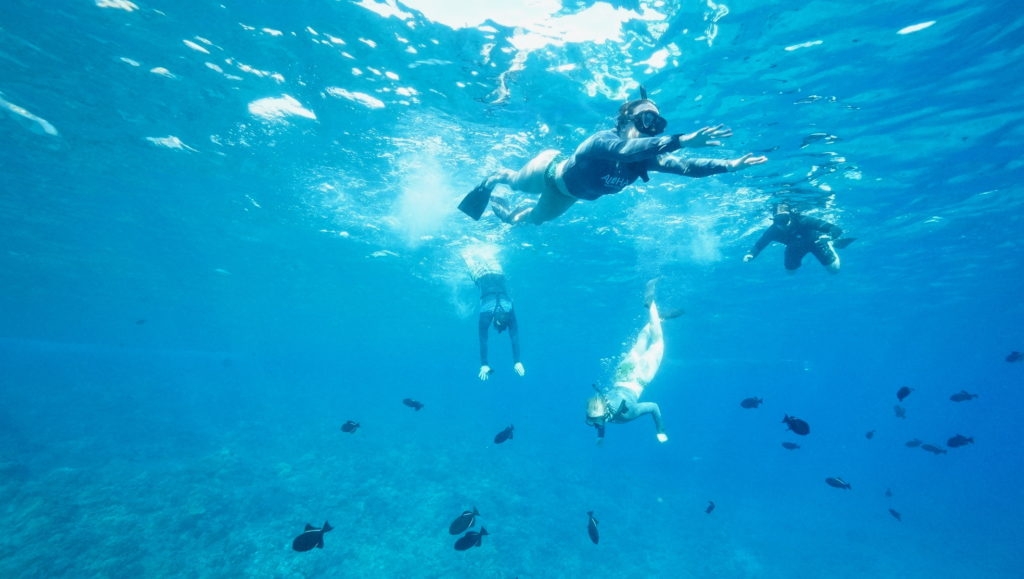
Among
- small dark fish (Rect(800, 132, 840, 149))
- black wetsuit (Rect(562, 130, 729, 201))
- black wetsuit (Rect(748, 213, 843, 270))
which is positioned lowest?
black wetsuit (Rect(748, 213, 843, 270))

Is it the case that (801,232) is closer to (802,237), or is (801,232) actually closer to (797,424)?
(802,237)

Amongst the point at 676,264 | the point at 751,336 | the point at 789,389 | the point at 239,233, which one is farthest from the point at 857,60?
the point at 789,389

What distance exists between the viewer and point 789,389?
413 ft

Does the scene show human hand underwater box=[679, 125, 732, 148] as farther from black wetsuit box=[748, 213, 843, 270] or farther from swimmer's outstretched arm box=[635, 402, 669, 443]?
black wetsuit box=[748, 213, 843, 270]

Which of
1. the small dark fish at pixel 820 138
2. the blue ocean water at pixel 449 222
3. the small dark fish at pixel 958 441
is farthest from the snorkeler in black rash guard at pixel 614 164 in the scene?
the small dark fish at pixel 958 441

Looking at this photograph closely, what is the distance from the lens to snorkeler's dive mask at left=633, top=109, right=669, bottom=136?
15.0ft

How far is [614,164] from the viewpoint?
524cm

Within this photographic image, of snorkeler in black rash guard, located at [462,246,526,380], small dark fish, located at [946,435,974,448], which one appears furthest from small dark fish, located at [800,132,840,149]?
snorkeler in black rash guard, located at [462,246,526,380]

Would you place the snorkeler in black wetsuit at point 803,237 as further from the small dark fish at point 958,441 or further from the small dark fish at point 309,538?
the small dark fish at point 309,538

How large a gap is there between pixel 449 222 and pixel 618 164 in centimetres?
1727

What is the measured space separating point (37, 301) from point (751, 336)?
86415mm

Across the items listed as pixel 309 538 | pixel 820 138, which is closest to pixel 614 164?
pixel 309 538

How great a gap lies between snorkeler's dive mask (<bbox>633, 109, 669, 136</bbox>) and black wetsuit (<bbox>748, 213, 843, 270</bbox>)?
874 centimetres

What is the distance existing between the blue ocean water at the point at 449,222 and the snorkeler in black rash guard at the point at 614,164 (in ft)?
14.7
